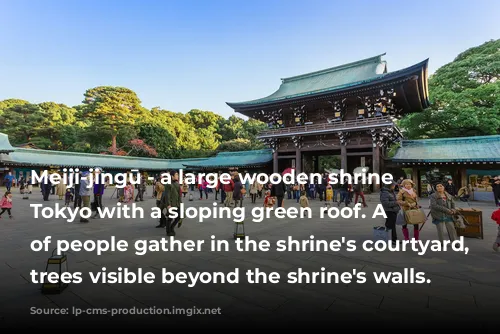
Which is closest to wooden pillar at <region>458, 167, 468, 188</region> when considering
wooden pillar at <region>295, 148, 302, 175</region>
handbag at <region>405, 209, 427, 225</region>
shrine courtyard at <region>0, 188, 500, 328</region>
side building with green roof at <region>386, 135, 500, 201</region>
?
side building with green roof at <region>386, 135, 500, 201</region>

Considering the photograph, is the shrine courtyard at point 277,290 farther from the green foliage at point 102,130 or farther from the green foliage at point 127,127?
the green foliage at point 102,130

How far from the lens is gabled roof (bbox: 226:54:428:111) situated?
55.0 ft

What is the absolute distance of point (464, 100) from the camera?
21141 millimetres

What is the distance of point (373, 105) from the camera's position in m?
19.2

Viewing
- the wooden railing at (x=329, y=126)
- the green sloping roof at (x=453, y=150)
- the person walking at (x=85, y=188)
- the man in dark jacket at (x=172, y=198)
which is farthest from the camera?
the wooden railing at (x=329, y=126)

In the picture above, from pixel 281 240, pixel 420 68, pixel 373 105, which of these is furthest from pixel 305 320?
pixel 373 105

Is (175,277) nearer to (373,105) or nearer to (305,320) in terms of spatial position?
(305,320)

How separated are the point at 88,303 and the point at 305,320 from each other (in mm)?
2540

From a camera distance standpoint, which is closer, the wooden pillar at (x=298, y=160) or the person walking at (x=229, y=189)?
the person walking at (x=229, y=189)

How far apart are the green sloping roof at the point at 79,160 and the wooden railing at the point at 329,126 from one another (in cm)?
1505

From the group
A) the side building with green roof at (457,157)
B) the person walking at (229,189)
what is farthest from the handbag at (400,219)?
the side building with green roof at (457,157)

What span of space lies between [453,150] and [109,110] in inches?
1618

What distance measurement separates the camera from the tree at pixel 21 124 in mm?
39513

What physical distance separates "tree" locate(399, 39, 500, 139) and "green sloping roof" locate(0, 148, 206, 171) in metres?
26.1
